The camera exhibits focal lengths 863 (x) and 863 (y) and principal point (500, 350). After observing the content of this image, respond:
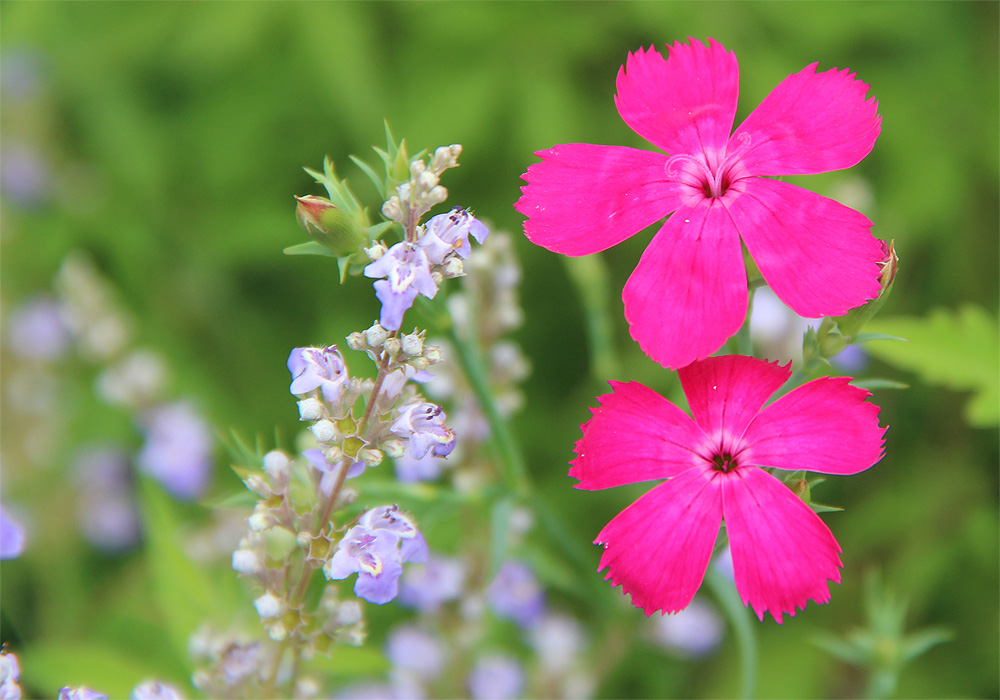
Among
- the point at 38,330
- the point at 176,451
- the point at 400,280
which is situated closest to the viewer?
the point at 400,280

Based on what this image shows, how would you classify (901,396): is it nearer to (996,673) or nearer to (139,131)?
(996,673)

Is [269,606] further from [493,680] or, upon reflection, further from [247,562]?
[493,680]

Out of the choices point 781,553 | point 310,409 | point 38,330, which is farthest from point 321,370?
point 38,330

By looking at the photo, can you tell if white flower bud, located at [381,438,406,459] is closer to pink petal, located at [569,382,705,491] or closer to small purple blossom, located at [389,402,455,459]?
small purple blossom, located at [389,402,455,459]

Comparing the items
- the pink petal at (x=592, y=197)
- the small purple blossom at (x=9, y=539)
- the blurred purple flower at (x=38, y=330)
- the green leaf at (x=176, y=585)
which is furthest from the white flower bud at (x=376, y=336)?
the blurred purple flower at (x=38, y=330)

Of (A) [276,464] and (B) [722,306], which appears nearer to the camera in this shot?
(B) [722,306]
